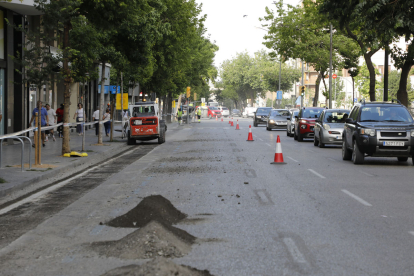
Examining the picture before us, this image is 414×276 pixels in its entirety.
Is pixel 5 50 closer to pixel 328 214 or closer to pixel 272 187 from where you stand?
pixel 272 187

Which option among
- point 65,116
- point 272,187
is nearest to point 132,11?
point 65,116

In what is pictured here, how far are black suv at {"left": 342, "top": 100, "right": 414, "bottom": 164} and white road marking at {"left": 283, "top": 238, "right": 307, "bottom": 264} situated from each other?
34.2 feet

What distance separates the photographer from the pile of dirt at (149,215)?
786 centimetres

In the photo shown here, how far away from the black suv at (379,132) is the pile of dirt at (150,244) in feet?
35.6

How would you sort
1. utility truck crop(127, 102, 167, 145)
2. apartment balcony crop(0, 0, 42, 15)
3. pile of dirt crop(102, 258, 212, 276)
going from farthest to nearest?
utility truck crop(127, 102, 167, 145), apartment balcony crop(0, 0, 42, 15), pile of dirt crop(102, 258, 212, 276)

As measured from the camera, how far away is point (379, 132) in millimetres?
16625

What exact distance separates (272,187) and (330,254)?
18.7 feet

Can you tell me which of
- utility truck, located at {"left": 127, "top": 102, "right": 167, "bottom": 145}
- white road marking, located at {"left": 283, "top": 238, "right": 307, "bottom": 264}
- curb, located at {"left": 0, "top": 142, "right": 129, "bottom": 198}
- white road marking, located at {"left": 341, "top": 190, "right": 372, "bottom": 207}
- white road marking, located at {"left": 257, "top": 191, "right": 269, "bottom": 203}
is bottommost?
curb, located at {"left": 0, "top": 142, "right": 129, "bottom": 198}

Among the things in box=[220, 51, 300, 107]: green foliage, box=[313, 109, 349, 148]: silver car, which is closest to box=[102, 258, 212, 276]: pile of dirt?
box=[313, 109, 349, 148]: silver car

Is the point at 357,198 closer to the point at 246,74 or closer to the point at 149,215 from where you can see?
the point at 149,215

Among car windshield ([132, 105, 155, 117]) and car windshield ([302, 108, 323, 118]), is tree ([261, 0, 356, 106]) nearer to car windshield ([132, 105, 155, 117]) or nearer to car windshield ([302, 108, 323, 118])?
car windshield ([302, 108, 323, 118])

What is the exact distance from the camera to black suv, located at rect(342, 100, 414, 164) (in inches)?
653

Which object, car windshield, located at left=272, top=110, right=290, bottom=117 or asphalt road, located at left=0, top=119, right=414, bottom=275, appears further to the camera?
car windshield, located at left=272, top=110, right=290, bottom=117

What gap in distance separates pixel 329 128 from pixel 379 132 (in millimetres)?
8023
